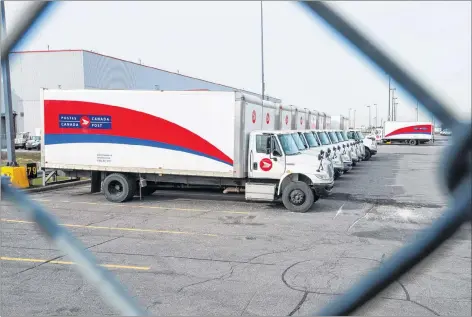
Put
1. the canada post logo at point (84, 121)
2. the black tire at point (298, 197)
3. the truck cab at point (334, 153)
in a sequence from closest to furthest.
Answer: the black tire at point (298, 197) < the canada post logo at point (84, 121) < the truck cab at point (334, 153)

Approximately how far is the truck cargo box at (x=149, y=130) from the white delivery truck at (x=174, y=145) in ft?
0.09

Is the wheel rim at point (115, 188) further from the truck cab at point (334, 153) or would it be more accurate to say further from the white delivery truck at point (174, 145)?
the truck cab at point (334, 153)

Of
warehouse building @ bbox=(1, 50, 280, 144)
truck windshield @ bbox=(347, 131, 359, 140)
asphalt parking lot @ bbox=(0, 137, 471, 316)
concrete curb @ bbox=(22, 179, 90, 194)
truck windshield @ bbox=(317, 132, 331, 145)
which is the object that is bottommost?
asphalt parking lot @ bbox=(0, 137, 471, 316)

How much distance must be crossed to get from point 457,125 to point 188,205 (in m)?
11.2

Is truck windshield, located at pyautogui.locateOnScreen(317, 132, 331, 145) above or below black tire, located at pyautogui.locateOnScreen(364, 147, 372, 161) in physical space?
above

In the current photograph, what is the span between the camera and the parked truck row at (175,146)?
37.8 feet

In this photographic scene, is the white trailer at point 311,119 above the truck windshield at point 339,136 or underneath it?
above

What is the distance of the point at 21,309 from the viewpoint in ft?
15.6

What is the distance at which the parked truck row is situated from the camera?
1153 centimetres

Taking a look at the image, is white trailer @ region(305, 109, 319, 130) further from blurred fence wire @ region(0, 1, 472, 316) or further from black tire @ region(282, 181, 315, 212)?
blurred fence wire @ region(0, 1, 472, 316)

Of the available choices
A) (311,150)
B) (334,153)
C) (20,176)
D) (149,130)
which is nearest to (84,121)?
(149,130)

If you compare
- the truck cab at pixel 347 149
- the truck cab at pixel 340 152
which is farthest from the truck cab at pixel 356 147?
the truck cab at pixel 340 152

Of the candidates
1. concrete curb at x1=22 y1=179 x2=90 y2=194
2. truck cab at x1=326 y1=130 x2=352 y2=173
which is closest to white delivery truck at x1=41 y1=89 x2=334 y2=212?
concrete curb at x1=22 y1=179 x2=90 y2=194

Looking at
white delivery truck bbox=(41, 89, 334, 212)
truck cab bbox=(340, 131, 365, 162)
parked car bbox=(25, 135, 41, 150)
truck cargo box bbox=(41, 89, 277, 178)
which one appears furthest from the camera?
parked car bbox=(25, 135, 41, 150)
